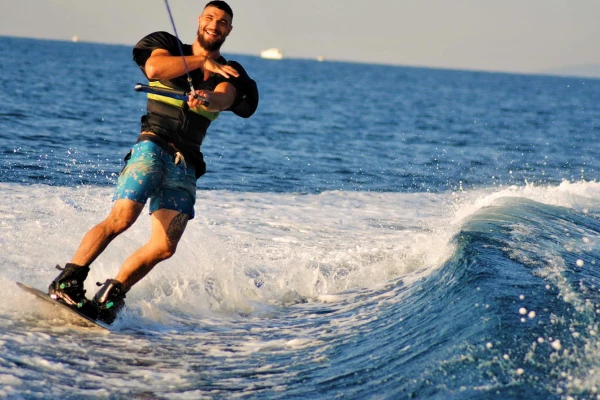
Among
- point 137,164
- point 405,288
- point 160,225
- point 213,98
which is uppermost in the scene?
point 213,98

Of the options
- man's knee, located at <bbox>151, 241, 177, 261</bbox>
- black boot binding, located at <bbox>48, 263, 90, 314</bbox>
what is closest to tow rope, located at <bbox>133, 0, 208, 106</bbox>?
man's knee, located at <bbox>151, 241, 177, 261</bbox>

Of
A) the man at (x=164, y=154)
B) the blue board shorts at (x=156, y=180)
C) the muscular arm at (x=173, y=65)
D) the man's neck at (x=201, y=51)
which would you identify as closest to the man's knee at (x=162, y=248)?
the man at (x=164, y=154)

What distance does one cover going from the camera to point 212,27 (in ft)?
17.8

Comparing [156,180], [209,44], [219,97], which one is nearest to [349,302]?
[156,180]

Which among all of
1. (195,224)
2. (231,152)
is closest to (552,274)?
(195,224)

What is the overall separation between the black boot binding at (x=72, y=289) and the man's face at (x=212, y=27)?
1.80 m

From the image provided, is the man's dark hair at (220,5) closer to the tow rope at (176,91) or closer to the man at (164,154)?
the man at (164,154)

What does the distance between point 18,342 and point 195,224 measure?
470 cm

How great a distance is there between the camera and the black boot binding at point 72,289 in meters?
5.26

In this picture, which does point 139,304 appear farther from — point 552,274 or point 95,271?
point 552,274

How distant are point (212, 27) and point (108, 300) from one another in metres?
2.04

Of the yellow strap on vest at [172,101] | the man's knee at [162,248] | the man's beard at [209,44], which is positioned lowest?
the man's knee at [162,248]

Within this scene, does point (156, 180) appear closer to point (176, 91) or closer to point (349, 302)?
point (176, 91)

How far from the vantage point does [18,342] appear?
4926 mm
